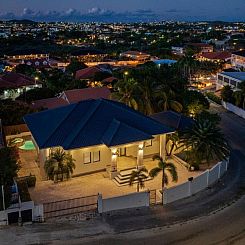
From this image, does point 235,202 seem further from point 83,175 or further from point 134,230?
point 83,175

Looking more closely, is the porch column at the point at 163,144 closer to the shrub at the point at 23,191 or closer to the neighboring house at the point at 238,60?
the shrub at the point at 23,191

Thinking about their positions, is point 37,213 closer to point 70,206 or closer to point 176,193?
point 70,206

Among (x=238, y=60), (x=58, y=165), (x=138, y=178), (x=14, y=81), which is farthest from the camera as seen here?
(x=238, y=60)

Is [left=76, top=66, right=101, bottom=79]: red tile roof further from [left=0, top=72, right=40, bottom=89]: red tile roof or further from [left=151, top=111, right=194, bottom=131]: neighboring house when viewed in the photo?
[left=151, top=111, right=194, bottom=131]: neighboring house

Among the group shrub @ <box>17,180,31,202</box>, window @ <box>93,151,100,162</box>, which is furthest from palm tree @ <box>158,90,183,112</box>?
shrub @ <box>17,180,31,202</box>

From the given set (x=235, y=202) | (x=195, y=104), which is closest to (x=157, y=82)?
(x=195, y=104)

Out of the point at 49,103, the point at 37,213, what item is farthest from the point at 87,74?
the point at 37,213
